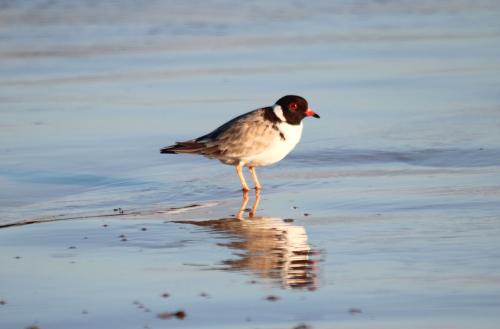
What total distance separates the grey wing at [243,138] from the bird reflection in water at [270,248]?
98 centimetres

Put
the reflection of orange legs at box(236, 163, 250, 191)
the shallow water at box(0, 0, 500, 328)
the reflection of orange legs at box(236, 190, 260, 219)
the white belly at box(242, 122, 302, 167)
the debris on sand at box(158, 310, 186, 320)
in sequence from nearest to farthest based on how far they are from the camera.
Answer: the debris on sand at box(158, 310, 186, 320) < the shallow water at box(0, 0, 500, 328) < the reflection of orange legs at box(236, 190, 260, 219) < the reflection of orange legs at box(236, 163, 250, 191) < the white belly at box(242, 122, 302, 167)

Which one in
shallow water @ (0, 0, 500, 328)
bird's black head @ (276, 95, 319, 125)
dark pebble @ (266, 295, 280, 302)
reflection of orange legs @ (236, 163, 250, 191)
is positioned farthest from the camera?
bird's black head @ (276, 95, 319, 125)

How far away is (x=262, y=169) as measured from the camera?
10852 mm

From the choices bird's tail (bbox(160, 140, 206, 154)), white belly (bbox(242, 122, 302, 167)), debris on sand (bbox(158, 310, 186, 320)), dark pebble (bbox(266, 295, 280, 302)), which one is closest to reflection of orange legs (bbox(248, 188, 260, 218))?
white belly (bbox(242, 122, 302, 167))

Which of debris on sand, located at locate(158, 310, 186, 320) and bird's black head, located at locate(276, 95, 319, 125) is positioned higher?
bird's black head, located at locate(276, 95, 319, 125)

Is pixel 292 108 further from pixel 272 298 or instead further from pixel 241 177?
pixel 272 298

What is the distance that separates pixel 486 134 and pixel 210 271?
526 cm

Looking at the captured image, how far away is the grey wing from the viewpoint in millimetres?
9852

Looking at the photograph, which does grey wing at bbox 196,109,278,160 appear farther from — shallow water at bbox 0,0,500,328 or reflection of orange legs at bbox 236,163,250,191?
shallow water at bbox 0,0,500,328

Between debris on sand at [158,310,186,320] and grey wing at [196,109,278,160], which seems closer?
debris on sand at [158,310,186,320]

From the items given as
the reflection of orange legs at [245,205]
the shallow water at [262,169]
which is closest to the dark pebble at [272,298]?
the shallow water at [262,169]

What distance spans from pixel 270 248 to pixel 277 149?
252 cm

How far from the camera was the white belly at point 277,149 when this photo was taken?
9836 millimetres

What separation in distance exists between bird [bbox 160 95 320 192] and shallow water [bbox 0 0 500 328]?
0.30 meters
